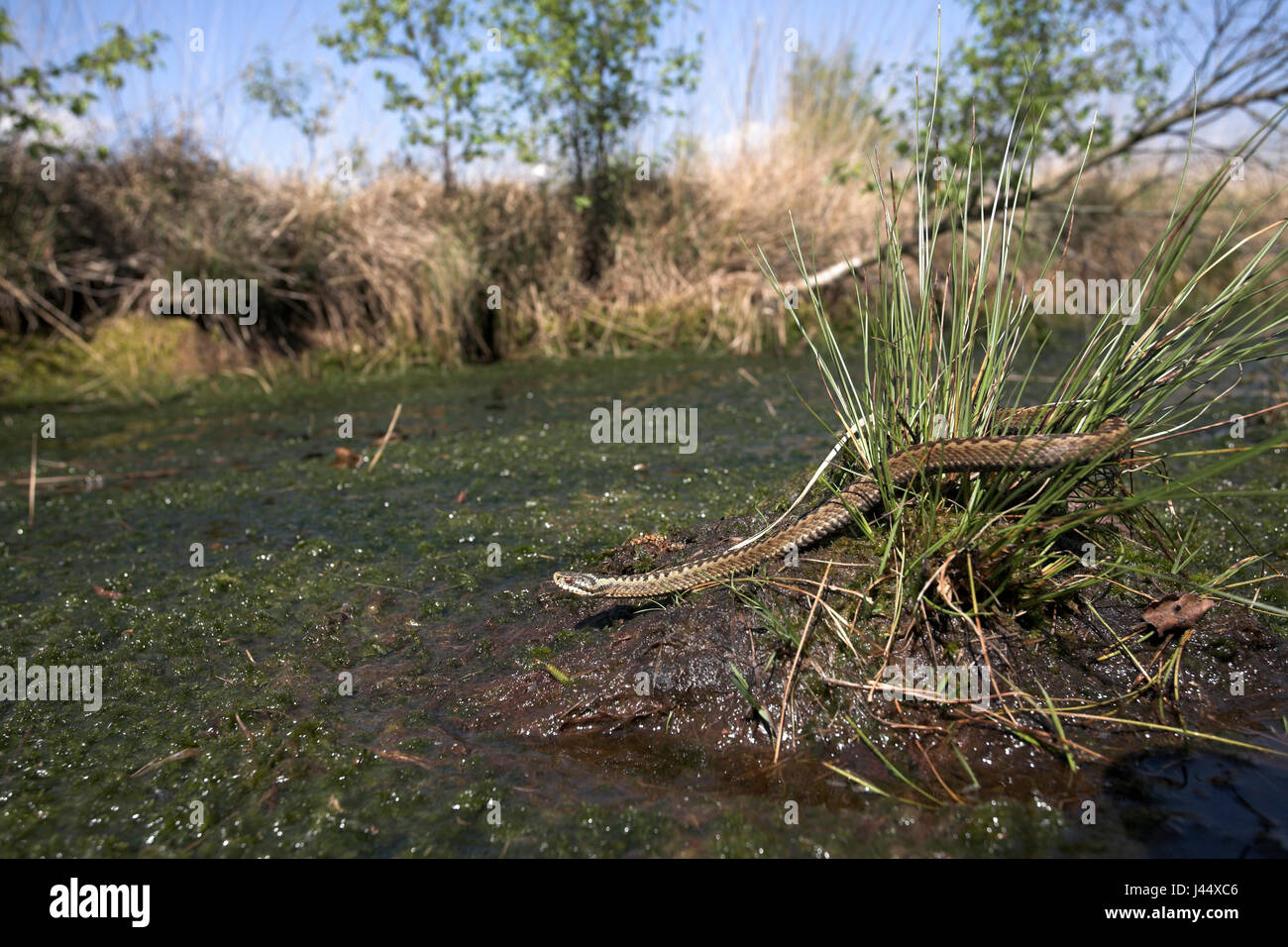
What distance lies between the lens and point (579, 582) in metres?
3.23

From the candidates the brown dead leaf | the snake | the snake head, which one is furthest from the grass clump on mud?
the brown dead leaf

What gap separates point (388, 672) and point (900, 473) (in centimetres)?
201

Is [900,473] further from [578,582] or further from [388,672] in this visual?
[388,672]

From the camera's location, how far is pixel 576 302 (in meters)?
11.5

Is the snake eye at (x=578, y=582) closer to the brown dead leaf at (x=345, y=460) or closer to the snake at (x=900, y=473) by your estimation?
the snake at (x=900, y=473)

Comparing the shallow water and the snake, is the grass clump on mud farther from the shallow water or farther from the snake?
the shallow water

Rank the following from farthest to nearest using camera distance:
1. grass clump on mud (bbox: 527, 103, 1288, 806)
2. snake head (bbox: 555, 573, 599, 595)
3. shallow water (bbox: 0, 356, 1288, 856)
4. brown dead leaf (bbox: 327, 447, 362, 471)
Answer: brown dead leaf (bbox: 327, 447, 362, 471), snake head (bbox: 555, 573, 599, 595), grass clump on mud (bbox: 527, 103, 1288, 806), shallow water (bbox: 0, 356, 1288, 856)

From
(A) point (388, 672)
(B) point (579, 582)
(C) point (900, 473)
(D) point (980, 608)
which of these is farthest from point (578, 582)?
(D) point (980, 608)

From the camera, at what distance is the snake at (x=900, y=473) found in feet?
9.09

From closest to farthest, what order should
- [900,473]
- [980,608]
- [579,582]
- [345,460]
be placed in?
[980,608] < [900,473] < [579,582] < [345,460]

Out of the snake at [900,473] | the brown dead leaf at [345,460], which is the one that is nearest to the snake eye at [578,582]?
the snake at [900,473]

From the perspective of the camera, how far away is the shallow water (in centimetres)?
236
